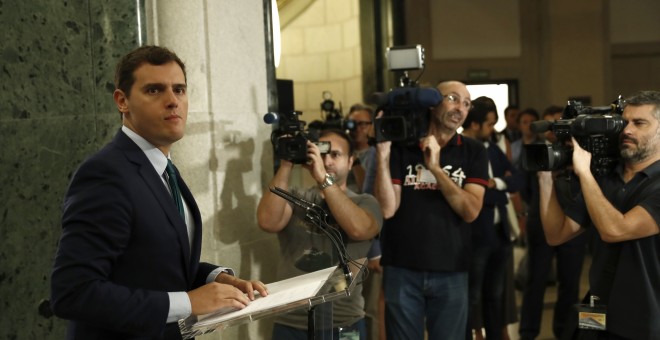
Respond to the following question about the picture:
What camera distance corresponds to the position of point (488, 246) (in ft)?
15.0

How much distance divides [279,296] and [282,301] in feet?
0.28

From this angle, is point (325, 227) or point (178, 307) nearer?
point (178, 307)

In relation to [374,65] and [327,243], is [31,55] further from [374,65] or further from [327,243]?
[374,65]

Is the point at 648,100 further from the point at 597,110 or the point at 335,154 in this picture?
the point at 335,154

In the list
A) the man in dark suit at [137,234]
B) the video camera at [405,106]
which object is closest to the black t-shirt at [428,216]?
the video camera at [405,106]

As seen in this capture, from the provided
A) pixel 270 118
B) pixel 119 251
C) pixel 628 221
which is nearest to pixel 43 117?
pixel 270 118

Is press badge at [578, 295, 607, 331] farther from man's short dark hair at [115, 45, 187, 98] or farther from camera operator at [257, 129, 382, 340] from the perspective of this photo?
man's short dark hair at [115, 45, 187, 98]

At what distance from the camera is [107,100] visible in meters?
3.00

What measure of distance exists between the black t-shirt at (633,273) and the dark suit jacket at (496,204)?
59.5 inches

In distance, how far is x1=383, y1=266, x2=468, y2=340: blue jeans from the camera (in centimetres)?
340

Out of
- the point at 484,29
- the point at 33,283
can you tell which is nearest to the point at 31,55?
the point at 33,283

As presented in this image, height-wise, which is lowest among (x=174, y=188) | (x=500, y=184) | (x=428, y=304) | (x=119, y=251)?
(x=428, y=304)

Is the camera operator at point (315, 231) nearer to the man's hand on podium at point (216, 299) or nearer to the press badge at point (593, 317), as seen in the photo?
the press badge at point (593, 317)

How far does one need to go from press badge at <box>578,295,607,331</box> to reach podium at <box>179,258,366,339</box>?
119cm
